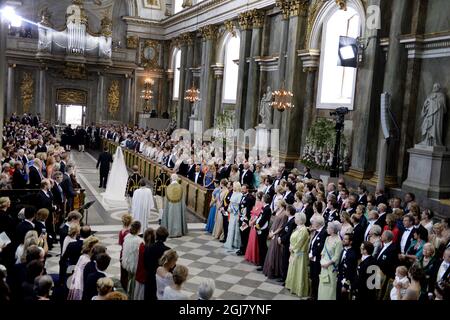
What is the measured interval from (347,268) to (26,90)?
30781mm

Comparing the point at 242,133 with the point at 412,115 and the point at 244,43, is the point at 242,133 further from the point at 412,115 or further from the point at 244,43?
the point at 412,115

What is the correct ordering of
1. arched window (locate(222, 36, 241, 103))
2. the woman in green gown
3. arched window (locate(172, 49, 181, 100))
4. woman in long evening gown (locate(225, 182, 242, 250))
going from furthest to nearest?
arched window (locate(172, 49, 181, 100)), arched window (locate(222, 36, 241, 103)), woman in long evening gown (locate(225, 182, 242, 250)), the woman in green gown

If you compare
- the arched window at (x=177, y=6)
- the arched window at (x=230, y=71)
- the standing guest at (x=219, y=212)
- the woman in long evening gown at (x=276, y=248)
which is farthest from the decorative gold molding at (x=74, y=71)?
the woman in long evening gown at (x=276, y=248)

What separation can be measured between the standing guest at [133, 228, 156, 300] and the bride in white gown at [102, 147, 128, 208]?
8187 mm

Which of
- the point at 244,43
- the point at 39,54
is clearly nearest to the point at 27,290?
the point at 244,43

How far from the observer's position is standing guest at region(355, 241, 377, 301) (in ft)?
23.0

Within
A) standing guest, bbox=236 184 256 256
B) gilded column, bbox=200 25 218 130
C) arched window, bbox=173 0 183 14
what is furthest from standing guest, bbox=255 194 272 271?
arched window, bbox=173 0 183 14

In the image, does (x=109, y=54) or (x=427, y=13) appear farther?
(x=109, y=54)

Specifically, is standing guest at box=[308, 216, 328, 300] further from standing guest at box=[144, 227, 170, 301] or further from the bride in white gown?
the bride in white gown

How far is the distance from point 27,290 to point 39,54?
29.9 m

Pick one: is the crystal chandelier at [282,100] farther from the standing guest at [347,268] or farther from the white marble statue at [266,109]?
the standing guest at [347,268]

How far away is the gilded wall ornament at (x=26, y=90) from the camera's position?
1298 inches

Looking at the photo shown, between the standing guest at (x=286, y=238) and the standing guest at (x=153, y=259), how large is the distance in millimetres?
3149
